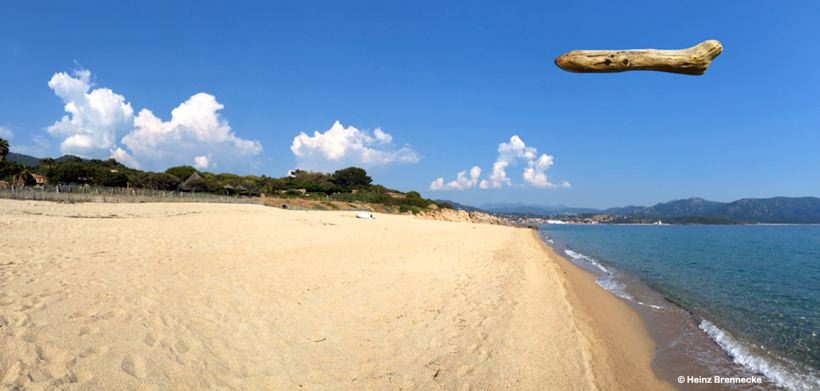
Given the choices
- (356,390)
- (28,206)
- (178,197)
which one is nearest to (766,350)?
(356,390)

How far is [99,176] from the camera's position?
4234cm

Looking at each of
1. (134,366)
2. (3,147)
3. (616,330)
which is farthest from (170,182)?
(616,330)

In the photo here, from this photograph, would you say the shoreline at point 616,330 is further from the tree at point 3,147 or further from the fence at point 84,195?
the tree at point 3,147

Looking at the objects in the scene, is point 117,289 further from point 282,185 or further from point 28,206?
point 282,185

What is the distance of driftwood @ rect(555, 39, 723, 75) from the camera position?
2074 mm

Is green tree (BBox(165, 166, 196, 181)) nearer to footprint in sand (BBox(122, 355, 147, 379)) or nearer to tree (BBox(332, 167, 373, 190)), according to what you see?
tree (BBox(332, 167, 373, 190))

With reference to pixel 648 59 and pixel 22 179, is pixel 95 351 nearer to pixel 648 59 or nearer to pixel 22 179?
pixel 648 59

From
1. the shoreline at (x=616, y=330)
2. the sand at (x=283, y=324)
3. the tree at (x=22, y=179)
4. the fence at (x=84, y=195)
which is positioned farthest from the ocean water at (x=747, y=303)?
the tree at (x=22, y=179)

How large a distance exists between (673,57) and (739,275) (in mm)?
17894

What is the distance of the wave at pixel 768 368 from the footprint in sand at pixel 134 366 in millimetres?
8007

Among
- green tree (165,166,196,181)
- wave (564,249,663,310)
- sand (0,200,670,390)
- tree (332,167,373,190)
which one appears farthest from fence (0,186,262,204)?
tree (332,167,373,190)

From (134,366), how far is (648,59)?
4925 millimetres

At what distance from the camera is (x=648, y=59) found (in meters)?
2.12

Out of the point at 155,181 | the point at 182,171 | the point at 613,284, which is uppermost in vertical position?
the point at 182,171
